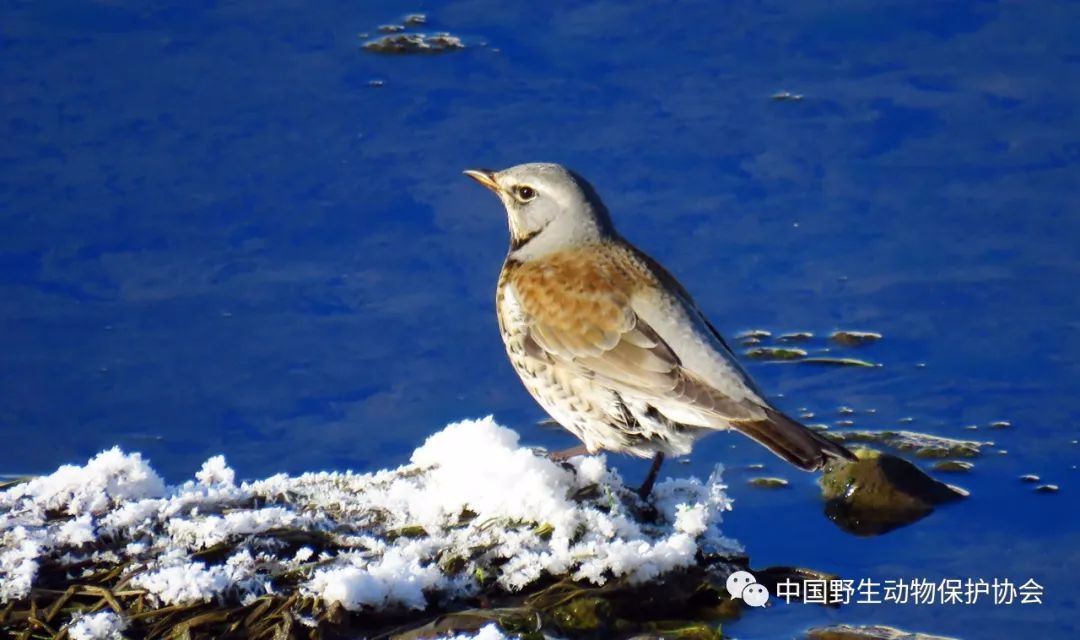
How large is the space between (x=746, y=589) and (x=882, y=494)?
1.20 meters

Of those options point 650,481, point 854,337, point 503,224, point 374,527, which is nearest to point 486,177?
point 503,224

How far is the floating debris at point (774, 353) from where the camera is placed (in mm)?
8281

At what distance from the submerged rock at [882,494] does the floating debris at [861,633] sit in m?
0.84

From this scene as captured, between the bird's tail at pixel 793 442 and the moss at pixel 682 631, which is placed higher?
the bird's tail at pixel 793 442

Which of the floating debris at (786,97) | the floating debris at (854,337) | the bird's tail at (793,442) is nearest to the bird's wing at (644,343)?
the bird's tail at (793,442)

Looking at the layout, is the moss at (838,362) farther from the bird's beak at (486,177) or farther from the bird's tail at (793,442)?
the bird's tail at (793,442)

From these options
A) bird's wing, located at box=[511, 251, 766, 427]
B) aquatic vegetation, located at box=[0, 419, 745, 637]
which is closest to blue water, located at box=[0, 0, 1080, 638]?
aquatic vegetation, located at box=[0, 419, 745, 637]

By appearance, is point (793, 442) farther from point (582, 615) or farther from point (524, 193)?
point (524, 193)

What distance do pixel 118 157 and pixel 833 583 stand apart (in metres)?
4.81

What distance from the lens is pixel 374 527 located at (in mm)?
6125

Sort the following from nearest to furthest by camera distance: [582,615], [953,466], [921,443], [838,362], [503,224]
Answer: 1. [582,615]
2. [953,466]
3. [921,443]
4. [838,362]
5. [503,224]

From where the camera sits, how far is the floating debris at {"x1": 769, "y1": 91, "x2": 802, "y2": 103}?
10.0 m

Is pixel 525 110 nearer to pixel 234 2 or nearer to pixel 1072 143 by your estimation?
pixel 234 2

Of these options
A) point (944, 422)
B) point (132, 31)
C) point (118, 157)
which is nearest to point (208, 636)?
point (944, 422)
